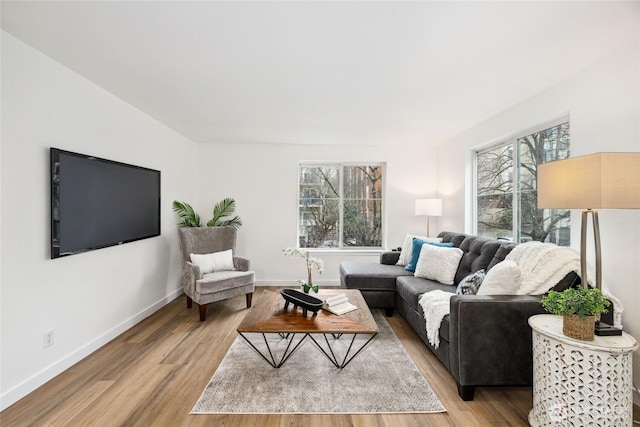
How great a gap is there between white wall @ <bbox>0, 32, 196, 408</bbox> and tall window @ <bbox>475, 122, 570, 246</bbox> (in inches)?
164

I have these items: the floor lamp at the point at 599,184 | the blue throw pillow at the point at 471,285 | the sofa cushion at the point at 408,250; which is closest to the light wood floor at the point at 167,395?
the blue throw pillow at the point at 471,285

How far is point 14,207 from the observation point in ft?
6.58

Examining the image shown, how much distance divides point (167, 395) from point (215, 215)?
301 cm

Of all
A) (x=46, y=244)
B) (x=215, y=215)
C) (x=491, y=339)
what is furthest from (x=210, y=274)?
(x=491, y=339)

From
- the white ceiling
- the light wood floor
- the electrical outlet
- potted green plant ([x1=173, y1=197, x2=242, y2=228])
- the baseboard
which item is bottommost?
the light wood floor

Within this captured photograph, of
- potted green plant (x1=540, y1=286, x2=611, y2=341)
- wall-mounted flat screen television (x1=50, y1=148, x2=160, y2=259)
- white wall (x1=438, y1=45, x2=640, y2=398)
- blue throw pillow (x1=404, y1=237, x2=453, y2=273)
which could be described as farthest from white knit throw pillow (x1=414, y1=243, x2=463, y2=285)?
wall-mounted flat screen television (x1=50, y1=148, x2=160, y2=259)

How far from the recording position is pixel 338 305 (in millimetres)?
2613

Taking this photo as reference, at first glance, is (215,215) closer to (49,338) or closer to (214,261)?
(214,261)

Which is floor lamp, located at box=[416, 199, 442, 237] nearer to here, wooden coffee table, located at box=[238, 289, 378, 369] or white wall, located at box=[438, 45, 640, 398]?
white wall, located at box=[438, 45, 640, 398]

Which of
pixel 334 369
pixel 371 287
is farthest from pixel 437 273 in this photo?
pixel 334 369

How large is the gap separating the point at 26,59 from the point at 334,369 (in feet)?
10.1

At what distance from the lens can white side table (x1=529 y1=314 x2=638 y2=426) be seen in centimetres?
159

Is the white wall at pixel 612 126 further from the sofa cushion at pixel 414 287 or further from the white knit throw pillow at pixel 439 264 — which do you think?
the sofa cushion at pixel 414 287

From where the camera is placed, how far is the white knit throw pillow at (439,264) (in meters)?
3.29
